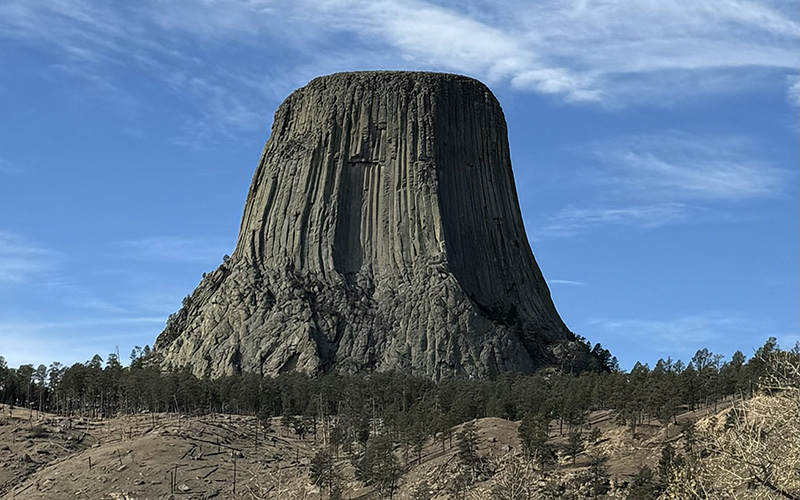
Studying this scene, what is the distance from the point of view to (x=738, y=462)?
17.4 metres

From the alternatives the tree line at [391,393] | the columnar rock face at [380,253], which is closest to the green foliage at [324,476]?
the tree line at [391,393]

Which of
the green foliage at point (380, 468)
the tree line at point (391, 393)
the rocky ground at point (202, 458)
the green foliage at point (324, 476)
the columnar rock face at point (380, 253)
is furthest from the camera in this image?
the columnar rock face at point (380, 253)

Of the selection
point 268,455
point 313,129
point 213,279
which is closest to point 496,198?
point 313,129

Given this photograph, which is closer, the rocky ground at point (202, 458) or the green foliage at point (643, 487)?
the green foliage at point (643, 487)

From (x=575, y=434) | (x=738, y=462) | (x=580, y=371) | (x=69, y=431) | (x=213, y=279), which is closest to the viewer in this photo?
(x=738, y=462)

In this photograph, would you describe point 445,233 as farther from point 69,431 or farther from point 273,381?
point 69,431

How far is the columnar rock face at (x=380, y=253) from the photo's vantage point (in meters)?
136

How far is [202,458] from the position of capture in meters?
88.1

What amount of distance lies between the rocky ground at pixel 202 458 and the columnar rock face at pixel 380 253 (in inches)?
1401

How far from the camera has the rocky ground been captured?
7931 centimetres

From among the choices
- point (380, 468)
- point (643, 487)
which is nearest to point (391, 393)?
point (380, 468)

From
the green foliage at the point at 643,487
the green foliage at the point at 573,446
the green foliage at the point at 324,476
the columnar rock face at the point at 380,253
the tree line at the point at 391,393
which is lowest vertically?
the green foliage at the point at 643,487

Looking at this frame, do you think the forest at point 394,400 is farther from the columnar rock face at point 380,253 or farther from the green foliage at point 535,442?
the columnar rock face at point 380,253

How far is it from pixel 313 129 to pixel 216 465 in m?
73.2
